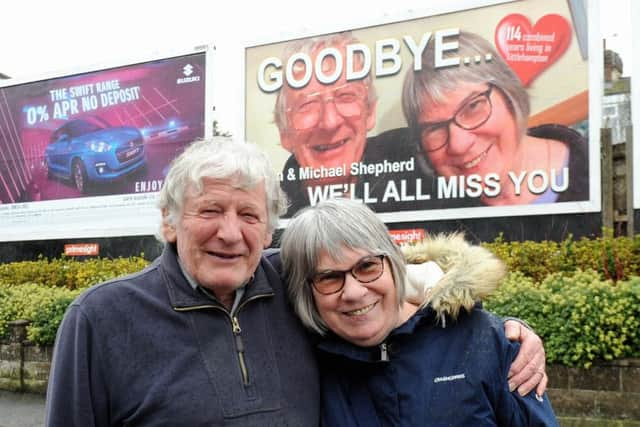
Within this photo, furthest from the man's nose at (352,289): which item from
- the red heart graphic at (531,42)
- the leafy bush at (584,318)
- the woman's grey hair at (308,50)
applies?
the woman's grey hair at (308,50)

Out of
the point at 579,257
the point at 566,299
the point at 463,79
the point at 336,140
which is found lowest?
the point at 566,299

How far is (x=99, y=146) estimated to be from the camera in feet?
40.2

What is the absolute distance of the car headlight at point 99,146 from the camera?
12.1 metres

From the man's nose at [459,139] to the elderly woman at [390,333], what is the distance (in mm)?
6660

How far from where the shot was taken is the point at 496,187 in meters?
8.34

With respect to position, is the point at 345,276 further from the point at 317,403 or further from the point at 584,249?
the point at 584,249

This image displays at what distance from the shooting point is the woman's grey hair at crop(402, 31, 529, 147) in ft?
27.1

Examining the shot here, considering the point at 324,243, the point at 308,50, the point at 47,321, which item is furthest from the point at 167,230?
the point at 308,50

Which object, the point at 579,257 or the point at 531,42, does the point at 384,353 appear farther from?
the point at 531,42

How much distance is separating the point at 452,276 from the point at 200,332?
85cm

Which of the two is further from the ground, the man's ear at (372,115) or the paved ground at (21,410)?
the man's ear at (372,115)

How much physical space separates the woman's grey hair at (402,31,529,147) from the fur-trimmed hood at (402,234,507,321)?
255 inches

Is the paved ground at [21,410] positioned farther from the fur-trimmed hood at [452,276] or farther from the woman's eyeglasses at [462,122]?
the woman's eyeglasses at [462,122]

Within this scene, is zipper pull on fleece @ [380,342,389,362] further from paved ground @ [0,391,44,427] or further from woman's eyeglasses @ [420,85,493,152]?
woman's eyeglasses @ [420,85,493,152]
